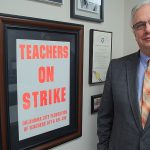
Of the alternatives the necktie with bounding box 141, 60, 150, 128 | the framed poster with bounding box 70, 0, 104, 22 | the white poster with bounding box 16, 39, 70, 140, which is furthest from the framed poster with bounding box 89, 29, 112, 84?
the necktie with bounding box 141, 60, 150, 128

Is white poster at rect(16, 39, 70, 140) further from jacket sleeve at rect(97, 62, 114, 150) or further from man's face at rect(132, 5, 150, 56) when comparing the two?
man's face at rect(132, 5, 150, 56)

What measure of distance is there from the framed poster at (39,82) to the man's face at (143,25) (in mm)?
302

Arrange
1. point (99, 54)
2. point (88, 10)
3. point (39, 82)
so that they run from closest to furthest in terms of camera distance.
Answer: point (39, 82) < point (88, 10) < point (99, 54)

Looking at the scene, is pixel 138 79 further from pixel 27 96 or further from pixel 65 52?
pixel 27 96

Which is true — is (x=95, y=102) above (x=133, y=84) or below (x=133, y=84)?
below

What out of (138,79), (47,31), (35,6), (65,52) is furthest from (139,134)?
(35,6)

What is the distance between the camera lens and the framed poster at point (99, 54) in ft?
4.32

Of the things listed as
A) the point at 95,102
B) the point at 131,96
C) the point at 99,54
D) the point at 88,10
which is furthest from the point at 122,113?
the point at 88,10

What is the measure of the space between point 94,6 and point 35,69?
0.55 m

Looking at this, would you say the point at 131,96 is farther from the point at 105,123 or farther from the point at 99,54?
the point at 99,54

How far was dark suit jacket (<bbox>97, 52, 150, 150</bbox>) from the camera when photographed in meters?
1.06

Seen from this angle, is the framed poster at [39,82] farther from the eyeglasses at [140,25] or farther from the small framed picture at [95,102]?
the eyeglasses at [140,25]

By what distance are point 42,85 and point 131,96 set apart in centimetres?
44

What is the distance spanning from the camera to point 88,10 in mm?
1254
